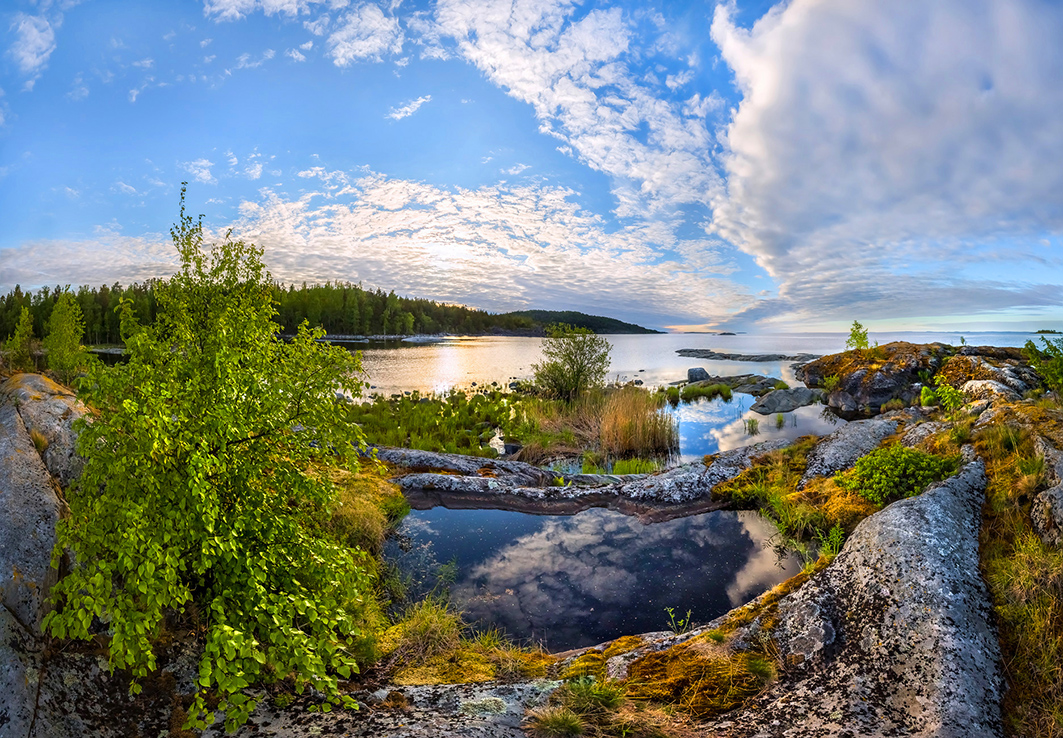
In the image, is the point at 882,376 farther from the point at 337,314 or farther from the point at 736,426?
the point at 337,314

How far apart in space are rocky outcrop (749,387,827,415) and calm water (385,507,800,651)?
59.0 ft

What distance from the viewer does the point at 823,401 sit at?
27500 millimetres

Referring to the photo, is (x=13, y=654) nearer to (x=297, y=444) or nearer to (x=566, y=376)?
(x=297, y=444)

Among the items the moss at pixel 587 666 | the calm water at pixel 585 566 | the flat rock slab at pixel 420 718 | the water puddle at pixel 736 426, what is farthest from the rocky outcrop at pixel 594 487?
the flat rock slab at pixel 420 718

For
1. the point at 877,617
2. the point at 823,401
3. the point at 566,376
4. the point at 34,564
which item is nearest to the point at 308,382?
the point at 34,564

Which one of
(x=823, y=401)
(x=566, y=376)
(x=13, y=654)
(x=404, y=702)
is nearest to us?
(x=13, y=654)

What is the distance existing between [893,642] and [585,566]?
4614 millimetres

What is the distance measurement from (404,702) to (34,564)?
322 centimetres

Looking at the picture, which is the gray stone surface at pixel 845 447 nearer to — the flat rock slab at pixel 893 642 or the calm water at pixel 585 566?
the calm water at pixel 585 566

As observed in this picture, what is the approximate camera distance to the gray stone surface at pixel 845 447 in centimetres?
1080

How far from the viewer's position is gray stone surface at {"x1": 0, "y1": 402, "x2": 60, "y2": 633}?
3486 mm

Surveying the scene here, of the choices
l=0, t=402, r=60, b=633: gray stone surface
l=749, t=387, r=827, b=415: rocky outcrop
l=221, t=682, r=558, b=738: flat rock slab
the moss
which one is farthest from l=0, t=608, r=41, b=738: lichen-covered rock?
l=749, t=387, r=827, b=415: rocky outcrop

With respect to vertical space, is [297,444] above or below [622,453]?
above

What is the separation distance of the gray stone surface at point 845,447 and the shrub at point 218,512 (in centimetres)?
1043
